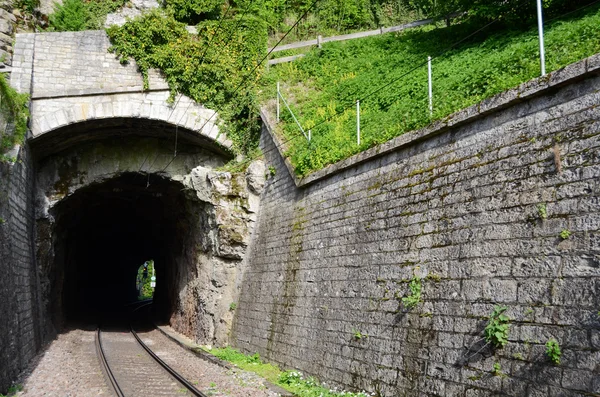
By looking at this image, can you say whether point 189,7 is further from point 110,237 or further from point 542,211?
point 110,237

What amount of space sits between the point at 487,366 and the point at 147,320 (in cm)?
A: 2200

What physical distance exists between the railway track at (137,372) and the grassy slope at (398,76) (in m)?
5.12

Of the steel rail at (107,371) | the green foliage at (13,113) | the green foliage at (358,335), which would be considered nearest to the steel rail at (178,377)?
the steel rail at (107,371)

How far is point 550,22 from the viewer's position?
419 inches

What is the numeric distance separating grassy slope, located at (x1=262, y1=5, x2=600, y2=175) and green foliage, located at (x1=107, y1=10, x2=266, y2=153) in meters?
0.94

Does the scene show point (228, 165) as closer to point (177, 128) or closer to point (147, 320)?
point (177, 128)

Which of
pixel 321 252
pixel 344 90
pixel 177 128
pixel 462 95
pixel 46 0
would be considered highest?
pixel 46 0

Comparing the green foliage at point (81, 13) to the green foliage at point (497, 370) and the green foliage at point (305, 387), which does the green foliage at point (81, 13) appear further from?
the green foliage at point (497, 370)

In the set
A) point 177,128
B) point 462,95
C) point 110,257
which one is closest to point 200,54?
point 177,128

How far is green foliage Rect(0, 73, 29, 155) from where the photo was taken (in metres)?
10.8

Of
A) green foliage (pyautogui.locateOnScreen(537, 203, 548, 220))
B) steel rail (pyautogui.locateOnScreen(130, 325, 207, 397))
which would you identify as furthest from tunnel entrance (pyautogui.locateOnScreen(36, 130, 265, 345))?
green foliage (pyautogui.locateOnScreen(537, 203, 548, 220))

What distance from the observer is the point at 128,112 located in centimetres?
1374

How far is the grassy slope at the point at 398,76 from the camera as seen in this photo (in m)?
7.32

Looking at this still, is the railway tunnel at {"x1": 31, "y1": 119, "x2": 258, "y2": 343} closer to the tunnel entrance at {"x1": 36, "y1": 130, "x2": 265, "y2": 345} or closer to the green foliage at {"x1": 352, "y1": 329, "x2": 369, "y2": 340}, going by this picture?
the tunnel entrance at {"x1": 36, "y1": 130, "x2": 265, "y2": 345}
